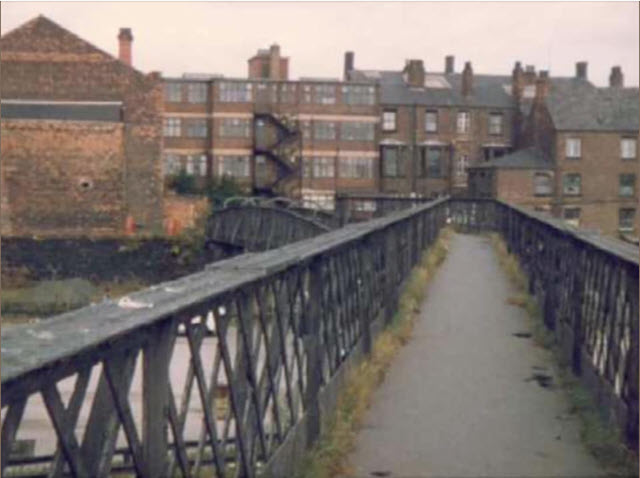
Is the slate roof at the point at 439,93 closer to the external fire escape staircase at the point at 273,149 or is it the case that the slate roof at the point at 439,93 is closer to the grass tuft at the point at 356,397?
the external fire escape staircase at the point at 273,149

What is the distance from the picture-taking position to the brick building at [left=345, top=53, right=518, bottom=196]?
2768 inches

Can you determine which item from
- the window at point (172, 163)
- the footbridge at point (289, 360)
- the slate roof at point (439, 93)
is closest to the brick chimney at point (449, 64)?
the slate roof at point (439, 93)

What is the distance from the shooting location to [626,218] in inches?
2650

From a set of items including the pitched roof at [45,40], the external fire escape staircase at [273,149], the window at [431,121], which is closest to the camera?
the pitched roof at [45,40]

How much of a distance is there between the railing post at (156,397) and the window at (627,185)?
64.3 metres

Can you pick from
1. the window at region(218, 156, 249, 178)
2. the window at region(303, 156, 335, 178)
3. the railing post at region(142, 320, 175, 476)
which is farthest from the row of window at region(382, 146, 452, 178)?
the railing post at region(142, 320, 175, 476)

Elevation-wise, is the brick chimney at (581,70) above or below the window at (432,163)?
above

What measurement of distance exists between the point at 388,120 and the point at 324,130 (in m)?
4.95

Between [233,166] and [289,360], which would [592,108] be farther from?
[289,360]

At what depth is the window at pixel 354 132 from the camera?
67312 millimetres

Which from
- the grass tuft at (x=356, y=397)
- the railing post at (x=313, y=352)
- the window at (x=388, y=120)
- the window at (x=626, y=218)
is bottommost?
the window at (x=626, y=218)

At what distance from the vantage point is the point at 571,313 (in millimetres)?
11492

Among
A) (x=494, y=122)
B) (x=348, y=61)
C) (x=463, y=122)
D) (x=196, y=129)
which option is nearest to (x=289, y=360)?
(x=196, y=129)

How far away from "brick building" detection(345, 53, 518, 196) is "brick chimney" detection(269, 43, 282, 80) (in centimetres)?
550
